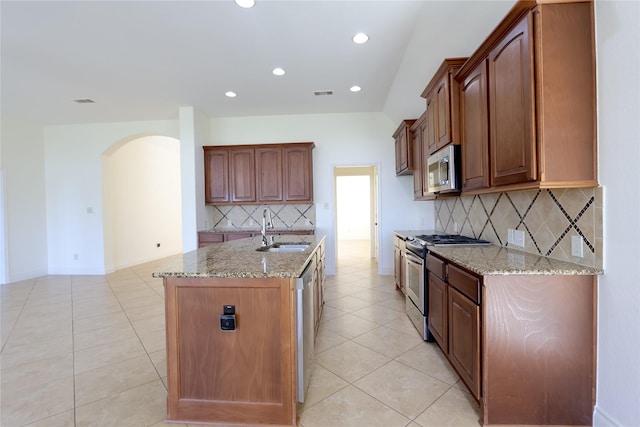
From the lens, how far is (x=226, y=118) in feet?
17.7

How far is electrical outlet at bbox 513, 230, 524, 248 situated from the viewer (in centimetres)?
217

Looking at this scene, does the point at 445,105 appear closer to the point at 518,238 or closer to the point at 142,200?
the point at 518,238

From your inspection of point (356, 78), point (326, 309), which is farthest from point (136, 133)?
point (326, 309)

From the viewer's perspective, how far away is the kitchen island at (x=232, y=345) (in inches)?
64.4

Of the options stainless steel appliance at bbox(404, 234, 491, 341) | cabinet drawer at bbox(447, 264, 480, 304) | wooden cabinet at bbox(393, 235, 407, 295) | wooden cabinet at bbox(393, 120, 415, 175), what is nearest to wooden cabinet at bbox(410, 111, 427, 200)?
wooden cabinet at bbox(393, 120, 415, 175)

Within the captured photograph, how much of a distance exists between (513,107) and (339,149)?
147 inches

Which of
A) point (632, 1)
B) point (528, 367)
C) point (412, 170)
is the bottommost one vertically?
point (528, 367)

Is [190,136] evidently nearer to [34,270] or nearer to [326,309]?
[326,309]

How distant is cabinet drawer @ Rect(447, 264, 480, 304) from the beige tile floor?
71cm

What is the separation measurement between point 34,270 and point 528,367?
7.55 meters

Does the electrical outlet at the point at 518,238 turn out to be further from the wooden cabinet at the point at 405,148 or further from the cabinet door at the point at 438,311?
the wooden cabinet at the point at 405,148

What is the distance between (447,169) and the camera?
250cm

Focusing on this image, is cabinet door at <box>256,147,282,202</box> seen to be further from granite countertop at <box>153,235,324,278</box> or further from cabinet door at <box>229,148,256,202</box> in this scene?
granite countertop at <box>153,235,324,278</box>

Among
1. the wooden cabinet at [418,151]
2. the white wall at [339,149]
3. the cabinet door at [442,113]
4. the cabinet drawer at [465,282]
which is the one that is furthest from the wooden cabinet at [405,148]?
the cabinet drawer at [465,282]
